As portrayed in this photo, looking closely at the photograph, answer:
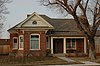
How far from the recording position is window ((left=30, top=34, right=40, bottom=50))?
4322 cm

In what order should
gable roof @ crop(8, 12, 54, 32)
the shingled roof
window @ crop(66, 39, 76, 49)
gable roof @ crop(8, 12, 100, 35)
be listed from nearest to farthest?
1. gable roof @ crop(8, 12, 54, 32)
2. gable roof @ crop(8, 12, 100, 35)
3. the shingled roof
4. window @ crop(66, 39, 76, 49)

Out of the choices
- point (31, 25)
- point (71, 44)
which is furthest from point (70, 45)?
point (31, 25)

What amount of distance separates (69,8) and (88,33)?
14.1 ft

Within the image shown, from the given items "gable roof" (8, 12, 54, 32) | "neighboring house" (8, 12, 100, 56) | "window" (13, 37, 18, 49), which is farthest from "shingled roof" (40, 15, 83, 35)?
"window" (13, 37, 18, 49)

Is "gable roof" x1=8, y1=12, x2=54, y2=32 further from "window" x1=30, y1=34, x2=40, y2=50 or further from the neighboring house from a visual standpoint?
"window" x1=30, y1=34, x2=40, y2=50

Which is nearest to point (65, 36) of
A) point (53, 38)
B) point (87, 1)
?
point (53, 38)

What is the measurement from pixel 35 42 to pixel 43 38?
4.69ft

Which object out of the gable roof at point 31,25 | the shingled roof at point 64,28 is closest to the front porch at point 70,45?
the shingled roof at point 64,28

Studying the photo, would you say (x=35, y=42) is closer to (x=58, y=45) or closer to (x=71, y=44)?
(x=58, y=45)

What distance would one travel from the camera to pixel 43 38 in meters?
43.2

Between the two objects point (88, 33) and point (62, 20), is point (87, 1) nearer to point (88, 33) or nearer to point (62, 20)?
point (88, 33)

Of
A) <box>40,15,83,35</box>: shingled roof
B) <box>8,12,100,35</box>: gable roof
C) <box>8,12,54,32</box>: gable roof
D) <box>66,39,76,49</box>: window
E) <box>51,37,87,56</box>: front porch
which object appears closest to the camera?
<box>8,12,54,32</box>: gable roof

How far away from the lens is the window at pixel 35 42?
1702 inches

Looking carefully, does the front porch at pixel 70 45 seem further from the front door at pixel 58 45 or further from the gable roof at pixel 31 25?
the gable roof at pixel 31 25
